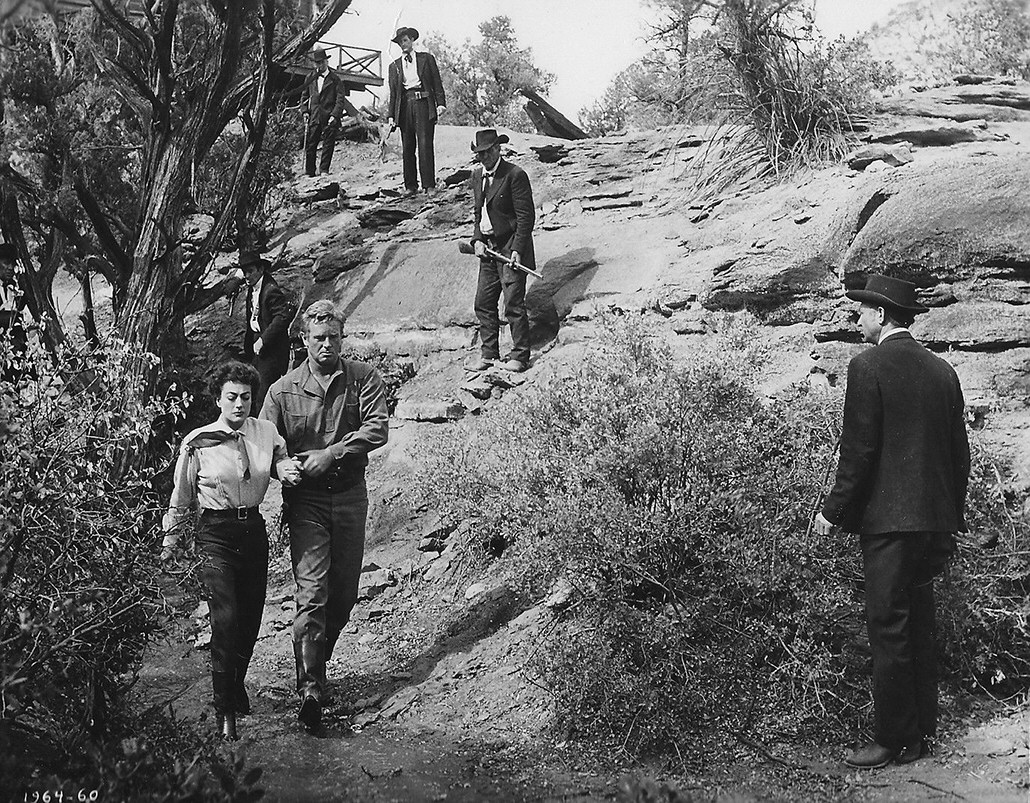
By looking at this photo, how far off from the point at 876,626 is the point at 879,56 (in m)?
9.20

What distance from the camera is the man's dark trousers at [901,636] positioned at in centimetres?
447

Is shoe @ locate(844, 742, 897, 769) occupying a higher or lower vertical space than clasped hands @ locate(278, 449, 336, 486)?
lower

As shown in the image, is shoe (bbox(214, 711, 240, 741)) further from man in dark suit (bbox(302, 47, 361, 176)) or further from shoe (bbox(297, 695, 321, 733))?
man in dark suit (bbox(302, 47, 361, 176))

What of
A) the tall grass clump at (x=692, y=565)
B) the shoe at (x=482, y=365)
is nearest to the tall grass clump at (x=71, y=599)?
Result: the tall grass clump at (x=692, y=565)

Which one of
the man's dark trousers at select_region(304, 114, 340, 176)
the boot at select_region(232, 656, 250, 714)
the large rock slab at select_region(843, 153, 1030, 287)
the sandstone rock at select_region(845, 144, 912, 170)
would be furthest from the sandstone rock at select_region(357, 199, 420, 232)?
the boot at select_region(232, 656, 250, 714)

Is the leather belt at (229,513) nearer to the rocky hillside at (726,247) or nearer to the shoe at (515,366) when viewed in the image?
the rocky hillside at (726,247)

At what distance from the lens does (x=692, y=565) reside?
5.12 m

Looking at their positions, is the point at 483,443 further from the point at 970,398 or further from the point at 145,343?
the point at 145,343

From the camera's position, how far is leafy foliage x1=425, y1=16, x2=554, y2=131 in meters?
17.3

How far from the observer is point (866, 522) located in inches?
181

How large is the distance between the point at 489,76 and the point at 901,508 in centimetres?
1518

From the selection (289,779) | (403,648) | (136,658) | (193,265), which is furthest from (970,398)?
(193,265)

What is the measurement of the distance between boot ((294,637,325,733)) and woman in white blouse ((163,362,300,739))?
314 mm

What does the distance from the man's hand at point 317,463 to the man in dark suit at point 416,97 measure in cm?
884
